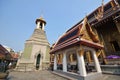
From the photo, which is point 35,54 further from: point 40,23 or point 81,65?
point 81,65

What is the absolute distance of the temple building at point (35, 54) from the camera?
14531 mm

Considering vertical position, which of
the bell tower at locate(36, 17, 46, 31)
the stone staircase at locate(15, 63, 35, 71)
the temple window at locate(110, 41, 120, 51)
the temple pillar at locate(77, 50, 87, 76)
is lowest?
the stone staircase at locate(15, 63, 35, 71)

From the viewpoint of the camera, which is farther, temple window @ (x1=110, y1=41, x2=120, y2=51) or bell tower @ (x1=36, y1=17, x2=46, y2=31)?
bell tower @ (x1=36, y1=17, x2=46, y2=31)

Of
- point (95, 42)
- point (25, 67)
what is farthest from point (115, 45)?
point (25, 67)

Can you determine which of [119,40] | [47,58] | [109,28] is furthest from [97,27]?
[47,58]

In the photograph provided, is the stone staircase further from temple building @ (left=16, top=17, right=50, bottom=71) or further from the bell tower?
the bell tower

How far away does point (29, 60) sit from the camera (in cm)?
1491

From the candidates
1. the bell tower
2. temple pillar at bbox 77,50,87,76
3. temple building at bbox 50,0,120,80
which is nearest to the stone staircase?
temple building at bbox 50,0,120,80

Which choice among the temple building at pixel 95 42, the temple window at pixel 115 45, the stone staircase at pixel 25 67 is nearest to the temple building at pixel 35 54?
the stone staircase at pixel 25 67

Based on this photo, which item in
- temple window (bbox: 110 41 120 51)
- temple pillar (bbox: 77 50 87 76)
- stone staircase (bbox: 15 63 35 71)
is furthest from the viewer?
stone staircase (bbox: 15 63 35 71)

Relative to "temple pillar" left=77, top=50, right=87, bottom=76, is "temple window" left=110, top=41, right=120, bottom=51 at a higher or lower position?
higher

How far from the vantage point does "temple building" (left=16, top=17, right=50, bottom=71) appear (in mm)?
14531

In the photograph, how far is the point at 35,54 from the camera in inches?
621

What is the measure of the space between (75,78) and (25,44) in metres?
13.2
